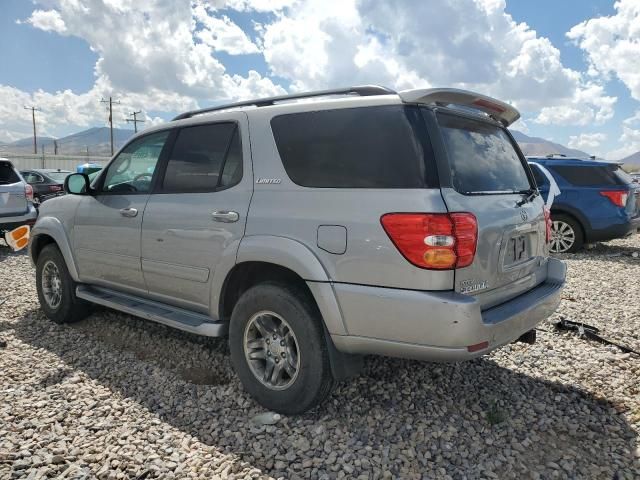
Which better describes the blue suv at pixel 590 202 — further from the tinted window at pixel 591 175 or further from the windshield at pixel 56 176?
the windshield at pixel 56 176

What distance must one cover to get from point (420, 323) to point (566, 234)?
25.1 ft

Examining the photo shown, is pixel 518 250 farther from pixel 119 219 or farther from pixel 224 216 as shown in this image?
pixel 119 219

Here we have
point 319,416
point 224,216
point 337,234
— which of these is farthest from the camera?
point 224,216

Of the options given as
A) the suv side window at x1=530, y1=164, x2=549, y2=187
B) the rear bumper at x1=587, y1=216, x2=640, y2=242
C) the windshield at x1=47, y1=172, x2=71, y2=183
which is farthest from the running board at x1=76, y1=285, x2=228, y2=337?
the windshield at x1=47, y1=172, x2=71, y2=183

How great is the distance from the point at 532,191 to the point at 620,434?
5.39 ft

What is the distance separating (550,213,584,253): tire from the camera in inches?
347

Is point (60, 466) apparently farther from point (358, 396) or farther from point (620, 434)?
point (620, 434)

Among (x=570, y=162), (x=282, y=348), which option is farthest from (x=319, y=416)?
(x=570, y=162)

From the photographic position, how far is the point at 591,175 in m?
8.72

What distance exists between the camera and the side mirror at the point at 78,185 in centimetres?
434

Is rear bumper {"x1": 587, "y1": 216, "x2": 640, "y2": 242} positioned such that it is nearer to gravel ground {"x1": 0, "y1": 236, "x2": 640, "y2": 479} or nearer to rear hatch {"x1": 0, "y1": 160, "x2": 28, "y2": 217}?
gravel ground {"x1": 0, "y1": 236, "x2": 640, "y2": 479}

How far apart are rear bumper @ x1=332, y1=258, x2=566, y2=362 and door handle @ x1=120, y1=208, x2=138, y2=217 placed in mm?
1988

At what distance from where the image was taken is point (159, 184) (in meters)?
3.76

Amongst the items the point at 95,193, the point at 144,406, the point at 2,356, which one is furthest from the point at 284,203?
the point at 2,356
